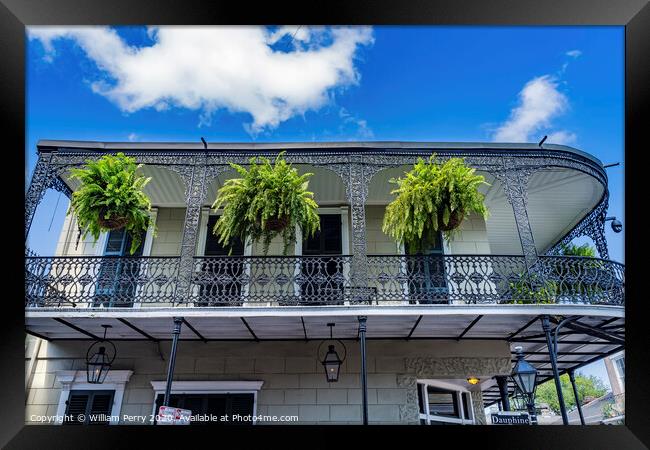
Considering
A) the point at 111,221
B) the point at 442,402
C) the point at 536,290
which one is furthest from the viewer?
the point at 442,402

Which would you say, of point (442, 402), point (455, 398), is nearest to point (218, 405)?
point (442, 402)

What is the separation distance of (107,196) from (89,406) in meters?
3.47

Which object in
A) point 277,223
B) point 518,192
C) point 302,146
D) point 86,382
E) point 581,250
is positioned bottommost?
point 86,382

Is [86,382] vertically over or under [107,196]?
under

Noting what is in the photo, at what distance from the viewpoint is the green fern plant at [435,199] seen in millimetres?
6145

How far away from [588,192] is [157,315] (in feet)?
24.7

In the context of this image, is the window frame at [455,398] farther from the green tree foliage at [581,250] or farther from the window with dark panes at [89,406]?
the window with dark panes at [89,406]

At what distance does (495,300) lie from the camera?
614cm

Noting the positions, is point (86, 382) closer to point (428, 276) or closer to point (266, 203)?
point (266, 203)

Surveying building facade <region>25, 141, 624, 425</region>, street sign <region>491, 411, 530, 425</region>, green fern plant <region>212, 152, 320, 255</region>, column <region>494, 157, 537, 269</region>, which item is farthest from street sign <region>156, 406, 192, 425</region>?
column <region>494, 157, 537, 269</region>

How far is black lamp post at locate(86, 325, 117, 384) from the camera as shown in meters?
6.61
